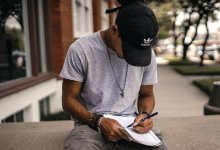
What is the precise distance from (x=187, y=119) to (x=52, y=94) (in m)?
4.85

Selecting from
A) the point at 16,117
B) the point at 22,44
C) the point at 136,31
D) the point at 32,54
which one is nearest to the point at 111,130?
the point at 136,31

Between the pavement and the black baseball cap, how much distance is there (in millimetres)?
6863

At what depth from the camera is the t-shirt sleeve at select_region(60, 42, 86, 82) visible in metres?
3.00

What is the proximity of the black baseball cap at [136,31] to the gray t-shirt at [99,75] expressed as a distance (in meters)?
0.30

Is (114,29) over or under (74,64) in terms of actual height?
over

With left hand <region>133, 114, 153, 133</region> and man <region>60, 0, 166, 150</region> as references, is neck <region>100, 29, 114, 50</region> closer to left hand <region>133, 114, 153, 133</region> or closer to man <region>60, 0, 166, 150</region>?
man <region>60, 0, 166, 150</region>

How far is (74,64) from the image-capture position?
3.00 metres

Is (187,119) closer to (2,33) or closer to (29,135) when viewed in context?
(29,135)

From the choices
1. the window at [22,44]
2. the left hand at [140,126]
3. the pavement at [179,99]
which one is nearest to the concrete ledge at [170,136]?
the left hand at [140,126]

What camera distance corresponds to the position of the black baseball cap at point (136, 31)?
2744mm

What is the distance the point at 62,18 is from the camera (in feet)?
32.2

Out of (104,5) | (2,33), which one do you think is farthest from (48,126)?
(104,5)

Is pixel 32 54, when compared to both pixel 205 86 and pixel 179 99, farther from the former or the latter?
pixel 205 86

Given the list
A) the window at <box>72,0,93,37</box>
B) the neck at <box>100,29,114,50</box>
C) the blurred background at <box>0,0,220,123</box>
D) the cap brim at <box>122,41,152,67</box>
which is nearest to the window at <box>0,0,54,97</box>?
the blurred background at <box>0,0,220,123</box>
